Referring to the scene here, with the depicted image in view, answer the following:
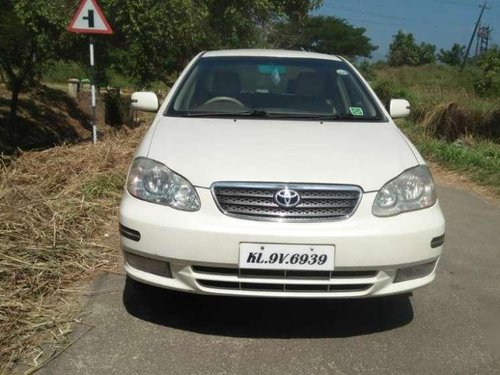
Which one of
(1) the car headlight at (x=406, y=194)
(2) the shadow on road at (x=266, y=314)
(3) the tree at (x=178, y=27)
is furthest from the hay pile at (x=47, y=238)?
(3) the tree at (x=178, y=27)

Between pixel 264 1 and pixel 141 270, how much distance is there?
13.8 m

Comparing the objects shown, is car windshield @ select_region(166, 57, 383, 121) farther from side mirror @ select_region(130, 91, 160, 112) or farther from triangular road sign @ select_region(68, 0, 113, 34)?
triangular road sign @ select_region(68, 0, 113, 34)

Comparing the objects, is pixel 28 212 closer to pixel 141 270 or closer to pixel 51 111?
pixel 141 270

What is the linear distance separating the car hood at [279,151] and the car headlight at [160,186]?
4 cm

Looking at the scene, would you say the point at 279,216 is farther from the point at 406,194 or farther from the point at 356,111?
the point at 356,111

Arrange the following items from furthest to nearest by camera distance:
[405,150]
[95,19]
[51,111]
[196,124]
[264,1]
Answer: [51,111], [264,1], [95,19], [196,124], [405,150]

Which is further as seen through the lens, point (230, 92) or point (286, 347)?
point (230, 92)

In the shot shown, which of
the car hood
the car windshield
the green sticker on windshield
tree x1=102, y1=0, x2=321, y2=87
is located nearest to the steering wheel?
the car windshield

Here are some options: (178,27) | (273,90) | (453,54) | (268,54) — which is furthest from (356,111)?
(453,54)

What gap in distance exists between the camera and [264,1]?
15844mm

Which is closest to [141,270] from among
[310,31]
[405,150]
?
[405,150]

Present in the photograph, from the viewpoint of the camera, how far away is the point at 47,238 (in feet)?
13.7

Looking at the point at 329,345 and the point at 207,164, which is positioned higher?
the point at 207,164

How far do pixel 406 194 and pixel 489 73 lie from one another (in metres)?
11.5
